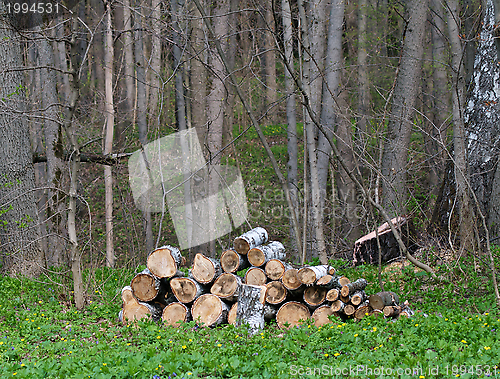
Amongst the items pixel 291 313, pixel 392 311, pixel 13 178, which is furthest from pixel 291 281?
pixel 13 178

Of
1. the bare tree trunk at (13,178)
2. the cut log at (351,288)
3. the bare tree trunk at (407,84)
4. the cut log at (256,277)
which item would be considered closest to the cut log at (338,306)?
the cut log at (351,288)

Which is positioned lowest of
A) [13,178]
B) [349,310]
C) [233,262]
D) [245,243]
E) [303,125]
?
[349,310]

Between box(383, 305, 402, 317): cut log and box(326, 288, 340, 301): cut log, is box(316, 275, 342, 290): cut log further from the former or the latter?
box(383, 305, 402, 317): cut log

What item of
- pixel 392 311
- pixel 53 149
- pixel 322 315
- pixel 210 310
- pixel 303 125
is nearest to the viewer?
pixel 392 311

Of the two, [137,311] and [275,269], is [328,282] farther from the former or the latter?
[137,311]

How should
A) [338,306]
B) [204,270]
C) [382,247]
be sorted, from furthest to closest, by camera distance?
[382,247], [204,270], [338,306]

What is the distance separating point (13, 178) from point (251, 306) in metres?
5.38

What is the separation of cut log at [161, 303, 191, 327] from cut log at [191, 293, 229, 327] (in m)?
0.10

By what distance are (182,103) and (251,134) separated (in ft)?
26.1

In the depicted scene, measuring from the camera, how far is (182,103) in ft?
37.2

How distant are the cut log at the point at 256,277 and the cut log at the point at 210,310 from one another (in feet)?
1.45

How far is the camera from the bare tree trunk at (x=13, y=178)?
25.8 feet

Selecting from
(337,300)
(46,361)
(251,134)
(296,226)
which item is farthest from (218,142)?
(251,134)

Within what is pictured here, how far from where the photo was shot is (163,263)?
575 centimetres
